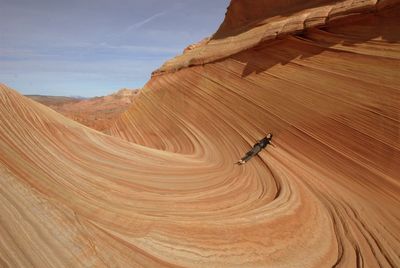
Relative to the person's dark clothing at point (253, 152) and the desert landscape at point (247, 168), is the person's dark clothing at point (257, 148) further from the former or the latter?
the desert landscape at point (247, 168)

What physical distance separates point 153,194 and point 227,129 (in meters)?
4.34

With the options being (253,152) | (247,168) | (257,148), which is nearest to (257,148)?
(257,148)

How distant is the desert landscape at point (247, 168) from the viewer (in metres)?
3.13

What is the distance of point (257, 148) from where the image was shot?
740cm

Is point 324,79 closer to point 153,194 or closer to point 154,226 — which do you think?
point 153,194

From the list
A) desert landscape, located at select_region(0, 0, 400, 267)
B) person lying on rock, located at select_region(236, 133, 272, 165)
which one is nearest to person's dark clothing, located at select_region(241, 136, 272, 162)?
person lying on rock, located at select_region(236, 133, 272, 165)

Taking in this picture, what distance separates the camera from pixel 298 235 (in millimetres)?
4215

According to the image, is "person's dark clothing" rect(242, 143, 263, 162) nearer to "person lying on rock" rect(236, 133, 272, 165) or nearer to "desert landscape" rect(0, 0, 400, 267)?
"person lying on rock" rect(236, 133, 272, 165)

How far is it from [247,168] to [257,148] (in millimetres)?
736

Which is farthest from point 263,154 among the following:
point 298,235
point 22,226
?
point 22,226

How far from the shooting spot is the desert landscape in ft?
10.3

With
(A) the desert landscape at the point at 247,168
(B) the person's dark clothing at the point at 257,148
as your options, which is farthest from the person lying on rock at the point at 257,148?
(A) the desert landscape at the point at 247,168

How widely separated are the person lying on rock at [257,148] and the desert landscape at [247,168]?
0.17 meters

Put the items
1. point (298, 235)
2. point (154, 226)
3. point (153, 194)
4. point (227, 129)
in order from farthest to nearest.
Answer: point (227, 129)
point (153, 194)
point (298, 235)
point (154, 226)
